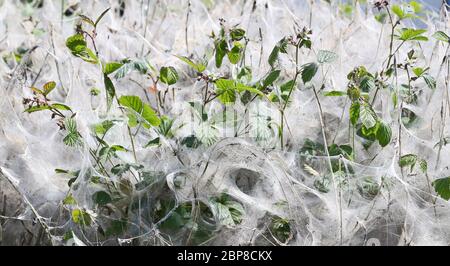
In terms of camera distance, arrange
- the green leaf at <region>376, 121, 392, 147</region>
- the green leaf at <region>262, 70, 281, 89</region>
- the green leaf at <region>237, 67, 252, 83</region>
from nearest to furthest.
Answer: the green leaf at <region>376, 121, 392, 147</region>, the green leaf at <region>262, 70, 281, 89</region>, the green leaf at <region>237, 67, 252, 83</region>

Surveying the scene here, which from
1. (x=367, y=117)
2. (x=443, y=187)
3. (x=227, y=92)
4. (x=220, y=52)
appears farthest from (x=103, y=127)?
(x=443, y=187)

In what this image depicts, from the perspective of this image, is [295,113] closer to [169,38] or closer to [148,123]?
[148,123]

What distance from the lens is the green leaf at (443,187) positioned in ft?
6.60

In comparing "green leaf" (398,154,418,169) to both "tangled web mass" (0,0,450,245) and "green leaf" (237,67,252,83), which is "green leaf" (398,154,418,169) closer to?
"tangled web mass" (0,0,450,245)

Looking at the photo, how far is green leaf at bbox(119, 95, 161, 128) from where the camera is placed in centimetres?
210

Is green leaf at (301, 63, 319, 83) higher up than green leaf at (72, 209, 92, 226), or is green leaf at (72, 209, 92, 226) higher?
green leaf at (301, 63, 319, 83)

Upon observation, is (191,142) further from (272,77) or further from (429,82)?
(429,82)

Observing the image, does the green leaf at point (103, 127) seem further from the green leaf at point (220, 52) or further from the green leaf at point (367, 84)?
the green leaf at point (367, 84)

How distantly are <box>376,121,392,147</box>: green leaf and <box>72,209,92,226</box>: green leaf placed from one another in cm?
95

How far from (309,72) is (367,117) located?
25cm

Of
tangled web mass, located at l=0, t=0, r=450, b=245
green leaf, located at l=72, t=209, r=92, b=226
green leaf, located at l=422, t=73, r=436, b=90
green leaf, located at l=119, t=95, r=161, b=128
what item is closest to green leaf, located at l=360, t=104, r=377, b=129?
tangled web mass, located at l=0, t=0, r=450, b=245

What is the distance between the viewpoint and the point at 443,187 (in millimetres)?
2023

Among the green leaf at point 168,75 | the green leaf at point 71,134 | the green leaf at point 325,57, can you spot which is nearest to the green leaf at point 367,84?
the green leaf at point 325,57
